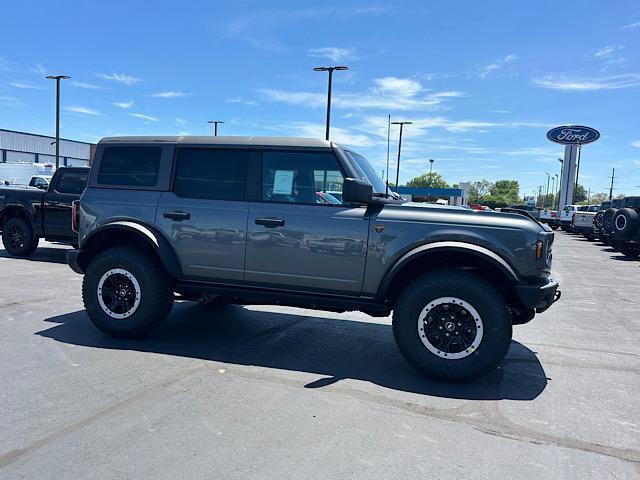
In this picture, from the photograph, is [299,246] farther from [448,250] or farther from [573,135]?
[573,135]

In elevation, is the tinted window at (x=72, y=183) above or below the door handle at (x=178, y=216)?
above

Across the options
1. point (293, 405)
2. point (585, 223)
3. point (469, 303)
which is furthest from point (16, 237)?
point (585, 223)

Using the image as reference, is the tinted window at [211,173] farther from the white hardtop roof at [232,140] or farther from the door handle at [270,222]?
the door handle at [270,222]

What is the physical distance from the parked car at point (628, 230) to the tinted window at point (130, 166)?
1536 cm

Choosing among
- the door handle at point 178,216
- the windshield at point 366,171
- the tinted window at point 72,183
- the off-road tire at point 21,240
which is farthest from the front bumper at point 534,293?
the off-road tire at point 21,240

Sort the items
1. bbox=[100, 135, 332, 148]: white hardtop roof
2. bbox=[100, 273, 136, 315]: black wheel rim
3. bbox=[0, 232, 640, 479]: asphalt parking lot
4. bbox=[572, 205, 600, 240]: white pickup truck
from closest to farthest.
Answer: bbox=[0, 232, 640, 479]: asphalt parking lot
bbox=[100, 135, 332, 148]: white hardtop roof
bbox=[100, 273, 136, 315]: black wheel rim
bbox=[572, 205, 600, 240]: white pickup truck

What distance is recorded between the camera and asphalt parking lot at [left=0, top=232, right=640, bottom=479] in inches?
114

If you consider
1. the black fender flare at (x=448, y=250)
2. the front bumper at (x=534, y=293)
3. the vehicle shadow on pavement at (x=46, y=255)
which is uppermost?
the black fender flare at (x=448, y=250)

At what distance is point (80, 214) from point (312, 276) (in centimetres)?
275

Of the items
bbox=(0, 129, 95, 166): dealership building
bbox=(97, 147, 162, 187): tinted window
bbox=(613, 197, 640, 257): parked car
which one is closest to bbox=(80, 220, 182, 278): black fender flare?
bbox=(97, 147, 162, 187): tinted window

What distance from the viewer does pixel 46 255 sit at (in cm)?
1178

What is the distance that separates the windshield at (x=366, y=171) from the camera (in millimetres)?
4926

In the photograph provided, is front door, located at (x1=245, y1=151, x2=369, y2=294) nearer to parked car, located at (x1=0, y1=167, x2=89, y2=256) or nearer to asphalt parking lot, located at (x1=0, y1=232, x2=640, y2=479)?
asphalt parking lot, located at (x1=0, y1=232, x2=640, y2=479)

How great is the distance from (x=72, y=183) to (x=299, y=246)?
8354 mm
